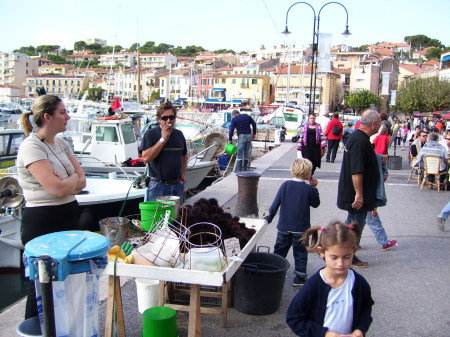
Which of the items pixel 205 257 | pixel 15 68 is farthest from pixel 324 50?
pixel 15 68

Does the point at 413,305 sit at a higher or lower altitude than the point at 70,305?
lower

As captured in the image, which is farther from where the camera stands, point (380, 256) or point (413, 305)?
point (380, 256)

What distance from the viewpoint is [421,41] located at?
18250cm

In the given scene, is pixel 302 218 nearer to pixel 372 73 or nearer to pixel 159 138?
pixel 159 138

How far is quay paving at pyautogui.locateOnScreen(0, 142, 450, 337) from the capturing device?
4.15 metres

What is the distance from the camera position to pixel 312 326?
105 inches

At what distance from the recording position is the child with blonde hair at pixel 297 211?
4.90 m

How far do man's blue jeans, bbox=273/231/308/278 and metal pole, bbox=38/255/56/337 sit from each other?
2.80m

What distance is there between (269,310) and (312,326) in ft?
5.86

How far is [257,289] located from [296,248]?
33.9 inches

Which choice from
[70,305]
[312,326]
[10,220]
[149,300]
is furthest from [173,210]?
[10,220]

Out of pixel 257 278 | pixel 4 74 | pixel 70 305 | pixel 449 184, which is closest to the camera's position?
pixel 70 305

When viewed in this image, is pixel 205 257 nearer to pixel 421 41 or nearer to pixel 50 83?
pixel 50 83

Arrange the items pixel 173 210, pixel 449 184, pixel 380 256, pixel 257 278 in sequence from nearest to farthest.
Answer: pixel 257 278
pixel 173 210
pixel 380 256
pixel 449 184
